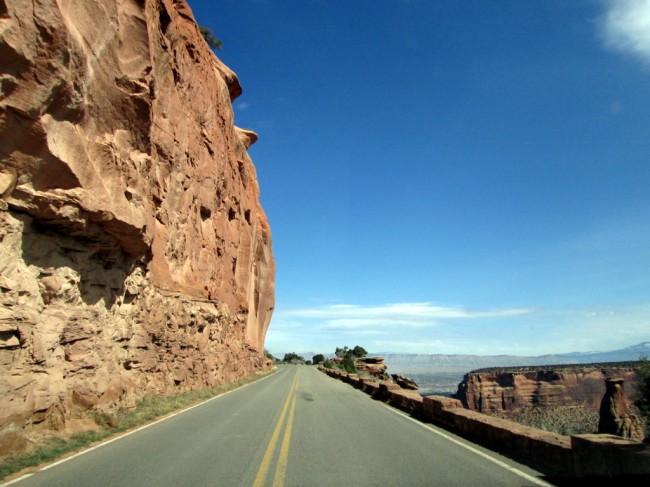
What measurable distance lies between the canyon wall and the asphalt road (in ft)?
304

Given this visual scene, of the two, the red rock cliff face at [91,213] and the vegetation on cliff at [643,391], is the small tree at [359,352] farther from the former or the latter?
the vegetation on cliff at [643,391]

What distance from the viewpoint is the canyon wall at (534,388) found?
315 ft

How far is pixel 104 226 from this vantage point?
555 inches

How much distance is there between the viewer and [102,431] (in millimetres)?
11734

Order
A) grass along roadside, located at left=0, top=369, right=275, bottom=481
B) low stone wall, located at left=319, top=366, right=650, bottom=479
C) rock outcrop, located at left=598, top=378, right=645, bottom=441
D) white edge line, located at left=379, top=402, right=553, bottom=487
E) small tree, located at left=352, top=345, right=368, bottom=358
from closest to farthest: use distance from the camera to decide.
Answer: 1. low stone wall, located at left=319, top=366, right=650, bottom=479
2. white edge line, located at left=379, top=402, right=553, bottom=487
3. grass along roadside, located at left=0, top=369, right=275, bottom=481
4. rock outcrop, located at left=598, top=378, right=645, bottom=441
5. small tree, located at left=352, top=345, right=368, bottom=358

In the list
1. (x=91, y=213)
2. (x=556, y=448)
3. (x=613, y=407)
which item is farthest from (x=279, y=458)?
(x=613, y=407)

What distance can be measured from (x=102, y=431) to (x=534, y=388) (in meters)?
108

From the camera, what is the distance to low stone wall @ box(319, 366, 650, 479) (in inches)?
230

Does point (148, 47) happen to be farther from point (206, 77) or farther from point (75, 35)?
point (206, 77)

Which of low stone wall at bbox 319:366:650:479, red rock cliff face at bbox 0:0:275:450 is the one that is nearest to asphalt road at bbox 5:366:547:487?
low stone wall at bbox 319:366:650:479

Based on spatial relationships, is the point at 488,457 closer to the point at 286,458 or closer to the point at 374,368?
the point at 286,458

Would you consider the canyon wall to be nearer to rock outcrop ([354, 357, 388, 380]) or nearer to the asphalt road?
rock outcrop ([354, 357, 388, 380])

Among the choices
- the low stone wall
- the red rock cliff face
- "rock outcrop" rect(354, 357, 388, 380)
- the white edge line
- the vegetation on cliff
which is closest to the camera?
the low stone wall

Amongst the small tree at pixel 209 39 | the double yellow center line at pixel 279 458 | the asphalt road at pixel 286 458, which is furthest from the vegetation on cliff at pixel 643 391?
the small tree at pixel 209 39
